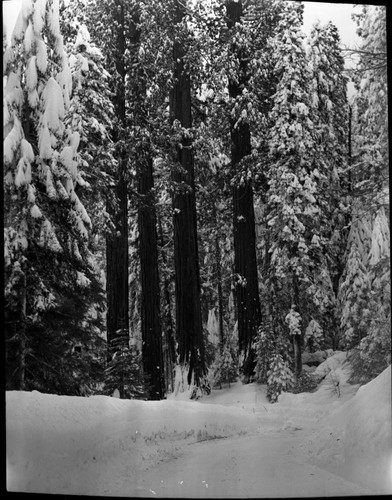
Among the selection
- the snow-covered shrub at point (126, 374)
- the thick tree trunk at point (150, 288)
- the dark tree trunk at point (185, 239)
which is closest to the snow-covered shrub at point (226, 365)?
the dark tree trunk at point (185, 239)

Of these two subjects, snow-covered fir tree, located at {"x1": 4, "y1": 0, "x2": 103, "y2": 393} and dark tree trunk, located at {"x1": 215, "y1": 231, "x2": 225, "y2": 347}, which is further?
dark tree trunk, located at {"x1": 215, "y1": 231, "x2": 225, "y2": 347}

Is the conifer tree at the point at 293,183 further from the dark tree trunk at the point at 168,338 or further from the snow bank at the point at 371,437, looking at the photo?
the dark tree trunk at the point at 168,338

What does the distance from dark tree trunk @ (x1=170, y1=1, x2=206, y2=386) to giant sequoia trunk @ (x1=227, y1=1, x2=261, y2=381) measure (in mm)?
405

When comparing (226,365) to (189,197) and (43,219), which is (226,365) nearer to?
(189,197)

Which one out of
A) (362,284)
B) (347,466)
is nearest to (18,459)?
(347,466)

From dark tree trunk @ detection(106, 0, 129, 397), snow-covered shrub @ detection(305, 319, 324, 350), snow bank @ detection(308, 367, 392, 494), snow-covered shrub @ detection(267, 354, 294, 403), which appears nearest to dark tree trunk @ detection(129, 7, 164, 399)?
dark tree trunk @ detection(106, 0, 129, 397)

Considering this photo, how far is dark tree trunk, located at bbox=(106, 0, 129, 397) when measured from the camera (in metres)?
5.50

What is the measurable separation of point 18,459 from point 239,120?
3733 millimetres

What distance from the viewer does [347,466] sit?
484cm

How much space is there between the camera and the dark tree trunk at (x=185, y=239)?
5.52 meters

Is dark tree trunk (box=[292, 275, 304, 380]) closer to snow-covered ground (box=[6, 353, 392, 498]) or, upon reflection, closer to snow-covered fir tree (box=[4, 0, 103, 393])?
snow-covered ground (box=[6, 353, 392, 498])

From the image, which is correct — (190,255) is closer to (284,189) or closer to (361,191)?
(284,189)

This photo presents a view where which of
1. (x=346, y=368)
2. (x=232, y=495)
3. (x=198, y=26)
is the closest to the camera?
(x=232, y=495)

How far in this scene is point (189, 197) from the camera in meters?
5.74
